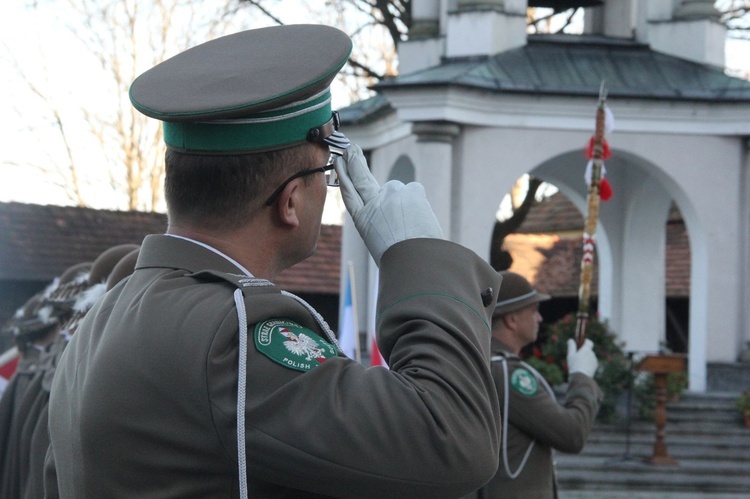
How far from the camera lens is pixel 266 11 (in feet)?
57.9

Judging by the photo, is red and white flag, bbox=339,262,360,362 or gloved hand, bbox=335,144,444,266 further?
red and white flag, bbox=339,262,360,362

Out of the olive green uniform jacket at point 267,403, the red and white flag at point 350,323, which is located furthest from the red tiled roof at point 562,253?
the olive green uniform jacket at point 267,403

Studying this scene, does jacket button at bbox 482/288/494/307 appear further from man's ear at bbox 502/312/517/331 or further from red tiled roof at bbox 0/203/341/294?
red tiled roof at bbox 0/203/341/294

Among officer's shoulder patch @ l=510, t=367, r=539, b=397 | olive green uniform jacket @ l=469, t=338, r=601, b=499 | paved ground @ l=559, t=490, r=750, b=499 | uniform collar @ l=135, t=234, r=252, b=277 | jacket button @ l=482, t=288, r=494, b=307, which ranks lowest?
paved ground @ l=559, t=490, r=750, b=499

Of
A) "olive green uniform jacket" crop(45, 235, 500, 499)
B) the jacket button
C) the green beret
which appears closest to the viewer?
"olive green uniform jacket" crop(45, 235, 500, 499)

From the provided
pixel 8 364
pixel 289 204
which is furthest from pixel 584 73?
pixel 289 204

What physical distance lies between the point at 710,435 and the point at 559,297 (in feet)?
27.7

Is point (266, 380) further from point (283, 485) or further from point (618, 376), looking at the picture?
point (618, 376)

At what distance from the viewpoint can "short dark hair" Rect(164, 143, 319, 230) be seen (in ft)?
5.89

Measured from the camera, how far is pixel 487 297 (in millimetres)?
1919

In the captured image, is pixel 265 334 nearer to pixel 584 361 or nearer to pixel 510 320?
pixel 510 320

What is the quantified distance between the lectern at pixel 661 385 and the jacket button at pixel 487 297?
866 cm

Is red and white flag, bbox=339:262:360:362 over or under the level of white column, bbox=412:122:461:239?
under

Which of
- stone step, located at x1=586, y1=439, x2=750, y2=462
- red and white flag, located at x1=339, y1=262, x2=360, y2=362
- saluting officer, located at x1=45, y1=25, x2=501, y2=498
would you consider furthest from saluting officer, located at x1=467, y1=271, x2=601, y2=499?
stone step, located at x1=586, y1=439, x2=750, y2=462
